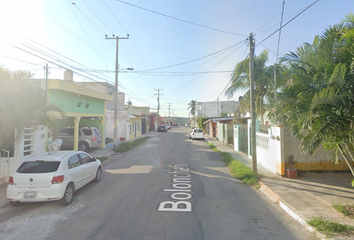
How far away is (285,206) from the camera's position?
5828mm

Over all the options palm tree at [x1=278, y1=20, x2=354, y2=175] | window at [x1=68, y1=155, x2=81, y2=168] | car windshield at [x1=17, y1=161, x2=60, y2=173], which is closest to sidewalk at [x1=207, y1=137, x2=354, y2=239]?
palm tree at [x1=278, y1=20, x2=354, y2=175]

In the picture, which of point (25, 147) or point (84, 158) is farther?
point (25, 147)

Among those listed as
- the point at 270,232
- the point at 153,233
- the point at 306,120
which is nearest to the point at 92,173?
the point at 153,233

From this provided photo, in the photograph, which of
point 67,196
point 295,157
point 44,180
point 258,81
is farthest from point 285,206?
point 258,81

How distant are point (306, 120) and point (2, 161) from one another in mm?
10638

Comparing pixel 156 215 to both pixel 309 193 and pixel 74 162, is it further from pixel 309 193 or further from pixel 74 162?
pixel 309 193

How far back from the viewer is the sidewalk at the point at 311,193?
5197mm

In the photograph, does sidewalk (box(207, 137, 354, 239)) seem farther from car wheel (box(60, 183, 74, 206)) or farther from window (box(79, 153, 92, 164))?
window (box(79, 153, 92, 164))

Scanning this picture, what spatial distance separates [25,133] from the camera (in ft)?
28.9

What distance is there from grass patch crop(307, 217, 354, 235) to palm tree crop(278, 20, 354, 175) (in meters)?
1.65

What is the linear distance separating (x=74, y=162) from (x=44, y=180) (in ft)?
3.97

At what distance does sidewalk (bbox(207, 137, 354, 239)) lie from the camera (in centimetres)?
520

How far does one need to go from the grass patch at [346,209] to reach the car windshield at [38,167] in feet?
Result: 24.3

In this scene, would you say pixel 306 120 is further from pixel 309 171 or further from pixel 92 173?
pixel 92 173
